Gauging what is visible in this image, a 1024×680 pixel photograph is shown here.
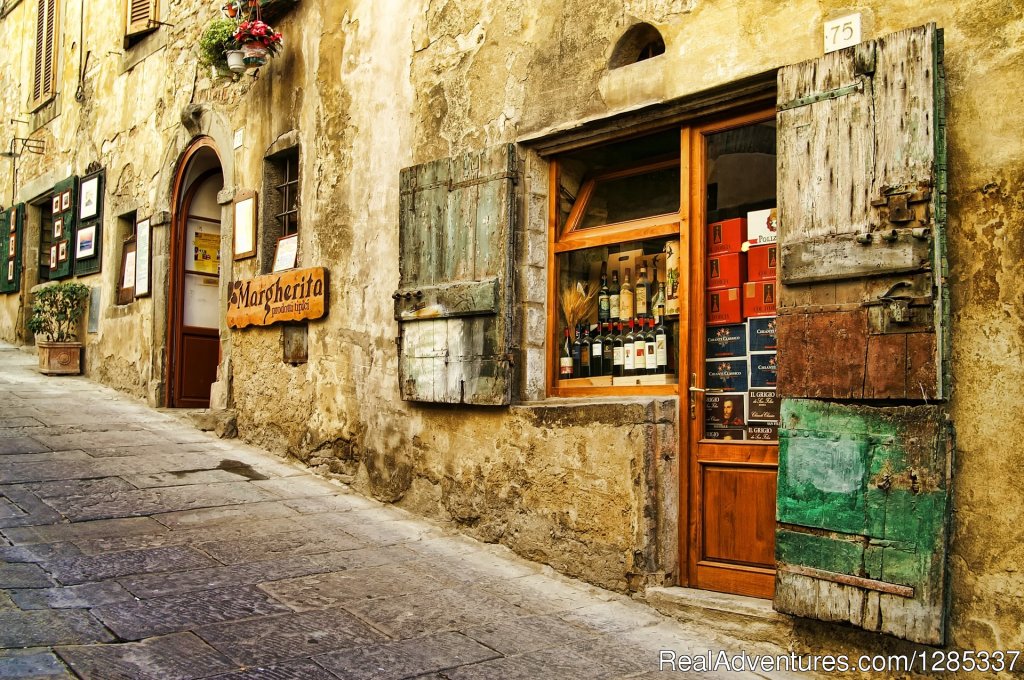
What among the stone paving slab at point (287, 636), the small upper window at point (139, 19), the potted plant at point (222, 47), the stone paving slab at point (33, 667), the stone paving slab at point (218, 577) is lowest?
the stone paving slab at point (287, 636)

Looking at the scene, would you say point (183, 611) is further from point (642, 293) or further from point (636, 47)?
point (636, 47)

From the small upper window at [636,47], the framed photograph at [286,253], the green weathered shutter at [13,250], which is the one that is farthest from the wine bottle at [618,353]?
the green weathered shutter at [13,250]

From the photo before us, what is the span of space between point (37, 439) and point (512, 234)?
13.6 feet

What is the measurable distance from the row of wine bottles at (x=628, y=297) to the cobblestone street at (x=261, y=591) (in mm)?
1429

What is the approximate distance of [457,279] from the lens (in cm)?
539

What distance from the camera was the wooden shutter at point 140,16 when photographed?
9.64 meters

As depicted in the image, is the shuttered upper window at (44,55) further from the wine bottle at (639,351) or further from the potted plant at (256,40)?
the wine bottle at (639,351)

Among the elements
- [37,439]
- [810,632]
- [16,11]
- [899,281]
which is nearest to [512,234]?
[899,281]

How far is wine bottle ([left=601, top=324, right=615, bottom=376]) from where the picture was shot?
16.3 feet

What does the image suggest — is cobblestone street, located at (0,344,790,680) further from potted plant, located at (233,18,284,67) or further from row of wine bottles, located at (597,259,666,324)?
potted plant, located at (233,18,284,67)

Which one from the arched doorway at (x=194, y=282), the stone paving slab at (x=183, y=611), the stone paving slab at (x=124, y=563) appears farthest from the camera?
the arched doorway at (x=194, y=282)

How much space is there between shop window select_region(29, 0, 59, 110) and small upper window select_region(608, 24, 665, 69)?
33.1 feet

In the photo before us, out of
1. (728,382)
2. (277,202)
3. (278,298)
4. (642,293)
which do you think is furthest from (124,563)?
(277,202)

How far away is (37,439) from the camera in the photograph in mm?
6805
